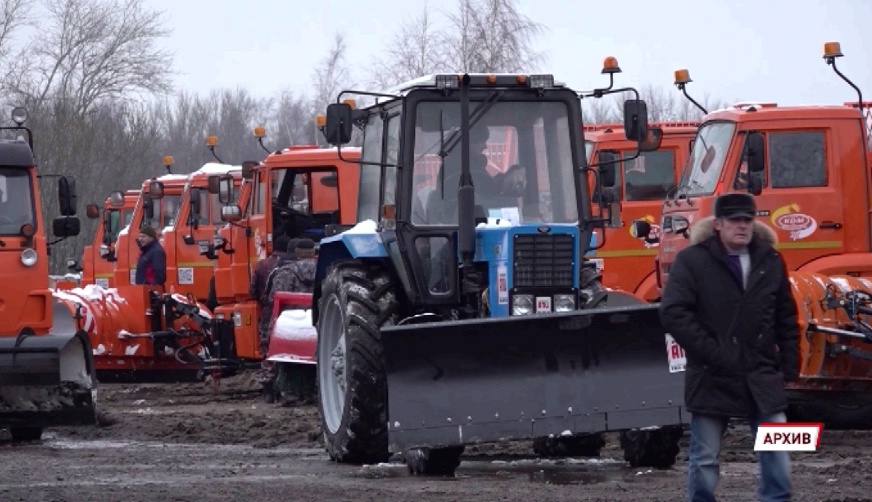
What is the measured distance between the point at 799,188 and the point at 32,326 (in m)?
6.40

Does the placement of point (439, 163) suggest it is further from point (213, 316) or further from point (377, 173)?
point (213, 316)

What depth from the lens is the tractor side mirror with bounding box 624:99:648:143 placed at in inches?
428

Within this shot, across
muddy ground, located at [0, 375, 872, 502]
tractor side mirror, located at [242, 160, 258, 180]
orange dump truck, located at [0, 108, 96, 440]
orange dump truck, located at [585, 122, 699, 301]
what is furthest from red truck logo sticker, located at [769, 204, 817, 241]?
tractor side mirror, located at [242, 160, 258, 180]

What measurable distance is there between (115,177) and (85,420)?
111 ft

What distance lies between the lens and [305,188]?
1789 centimetres

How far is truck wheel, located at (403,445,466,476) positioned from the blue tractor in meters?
0.01

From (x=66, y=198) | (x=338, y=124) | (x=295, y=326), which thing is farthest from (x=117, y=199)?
(x=338, y=124)

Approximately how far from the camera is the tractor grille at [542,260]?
34.6ft

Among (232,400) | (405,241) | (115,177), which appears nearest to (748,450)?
(405,241)

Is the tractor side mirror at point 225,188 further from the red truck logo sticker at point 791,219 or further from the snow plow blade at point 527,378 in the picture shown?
the snow plow blade at point 527,378

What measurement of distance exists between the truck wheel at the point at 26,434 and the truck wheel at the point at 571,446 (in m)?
4.51

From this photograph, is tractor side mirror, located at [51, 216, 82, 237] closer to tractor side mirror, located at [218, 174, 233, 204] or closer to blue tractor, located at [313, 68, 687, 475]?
blue tractor, located at [313, 68, 687, 475]

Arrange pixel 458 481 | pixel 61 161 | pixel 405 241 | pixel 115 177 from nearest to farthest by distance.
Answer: pixel 458 481
pixel 405 241
pixel 61 161
pixel 115 177

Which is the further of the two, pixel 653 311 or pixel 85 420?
pixel 85 420
